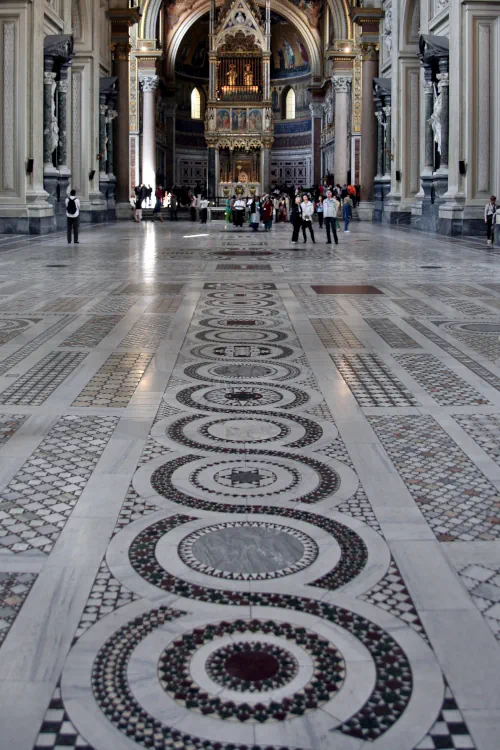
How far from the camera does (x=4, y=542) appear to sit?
12.7 ft

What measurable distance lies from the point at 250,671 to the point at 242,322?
729 cm

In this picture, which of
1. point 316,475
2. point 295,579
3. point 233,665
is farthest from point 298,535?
point 233,665

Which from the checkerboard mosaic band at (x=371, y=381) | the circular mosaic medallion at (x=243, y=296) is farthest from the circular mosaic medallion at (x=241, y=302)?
the checkerboard mosaic band at (x=371, y=381)

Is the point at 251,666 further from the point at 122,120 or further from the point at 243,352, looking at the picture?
the point at 122,120

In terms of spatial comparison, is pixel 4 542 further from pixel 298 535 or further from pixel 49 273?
pixel 49 273

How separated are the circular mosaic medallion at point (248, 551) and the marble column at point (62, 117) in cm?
2510

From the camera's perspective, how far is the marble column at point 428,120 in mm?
26672

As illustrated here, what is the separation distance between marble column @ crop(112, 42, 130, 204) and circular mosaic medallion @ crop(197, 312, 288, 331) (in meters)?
28.6

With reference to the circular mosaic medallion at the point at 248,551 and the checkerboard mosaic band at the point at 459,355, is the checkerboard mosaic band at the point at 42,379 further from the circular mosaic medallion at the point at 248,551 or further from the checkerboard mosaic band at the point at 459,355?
the checkerboard mosaic band at the point at 459,355

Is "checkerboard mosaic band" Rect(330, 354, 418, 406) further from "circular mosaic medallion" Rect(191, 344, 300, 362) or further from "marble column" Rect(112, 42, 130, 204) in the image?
"marble column" Rect(112, 42, 130, 204)

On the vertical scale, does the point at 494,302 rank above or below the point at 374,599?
above

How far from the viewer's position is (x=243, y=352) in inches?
322

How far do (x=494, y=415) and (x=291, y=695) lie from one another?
3657 mm

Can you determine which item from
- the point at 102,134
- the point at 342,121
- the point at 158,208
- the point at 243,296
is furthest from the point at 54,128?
the point at 342,121
